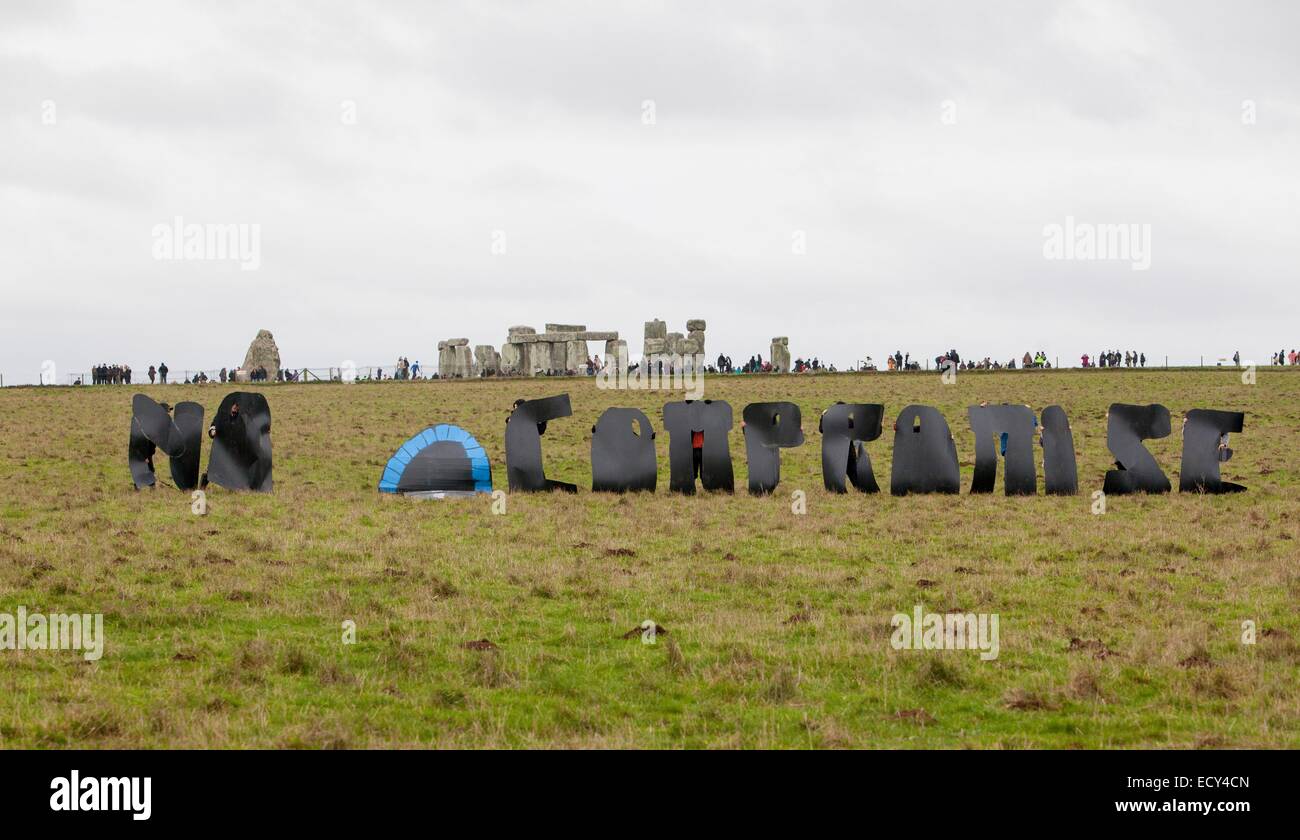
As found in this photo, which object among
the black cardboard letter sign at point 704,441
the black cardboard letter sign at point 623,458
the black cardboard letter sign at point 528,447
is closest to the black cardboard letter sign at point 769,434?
the black cardboard letter sign at point 704,441

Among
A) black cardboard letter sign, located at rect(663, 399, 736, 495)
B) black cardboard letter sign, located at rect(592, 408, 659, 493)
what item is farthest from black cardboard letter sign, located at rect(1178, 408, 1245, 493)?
black cardboard letter sign, located at rect(592, 408, 659, 493)

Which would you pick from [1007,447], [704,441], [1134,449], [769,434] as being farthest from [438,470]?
[1134,449]

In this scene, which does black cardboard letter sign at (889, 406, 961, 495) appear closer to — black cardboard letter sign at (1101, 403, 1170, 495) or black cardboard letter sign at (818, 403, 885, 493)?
black cardboard letter sign at (818, 403, 885, 493)

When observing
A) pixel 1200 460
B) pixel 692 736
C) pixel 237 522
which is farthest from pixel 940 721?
pixel 1200 460

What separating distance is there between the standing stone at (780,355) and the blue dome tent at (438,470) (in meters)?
53.4

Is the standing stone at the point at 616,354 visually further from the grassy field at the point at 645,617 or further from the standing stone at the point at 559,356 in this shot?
the grassy field at the point at 645,617

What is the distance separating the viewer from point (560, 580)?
18250 mm

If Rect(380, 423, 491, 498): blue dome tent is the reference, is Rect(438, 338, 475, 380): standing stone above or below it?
above

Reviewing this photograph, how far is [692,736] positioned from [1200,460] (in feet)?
76.7

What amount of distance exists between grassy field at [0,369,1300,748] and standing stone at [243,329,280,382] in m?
54.1

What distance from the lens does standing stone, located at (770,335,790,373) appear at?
84.0m
